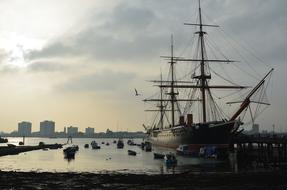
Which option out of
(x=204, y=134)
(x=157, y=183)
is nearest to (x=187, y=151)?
(x=204, y=134)

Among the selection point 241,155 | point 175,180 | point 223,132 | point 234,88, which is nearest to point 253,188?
point 175,180

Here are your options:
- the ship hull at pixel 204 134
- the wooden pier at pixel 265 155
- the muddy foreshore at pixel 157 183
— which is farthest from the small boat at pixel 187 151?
the muddy foreshore at pixel 157 183

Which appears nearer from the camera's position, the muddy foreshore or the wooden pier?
the muddy foreshore

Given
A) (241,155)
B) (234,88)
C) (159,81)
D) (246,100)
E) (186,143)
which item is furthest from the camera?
(159,81)

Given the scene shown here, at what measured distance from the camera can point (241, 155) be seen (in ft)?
213

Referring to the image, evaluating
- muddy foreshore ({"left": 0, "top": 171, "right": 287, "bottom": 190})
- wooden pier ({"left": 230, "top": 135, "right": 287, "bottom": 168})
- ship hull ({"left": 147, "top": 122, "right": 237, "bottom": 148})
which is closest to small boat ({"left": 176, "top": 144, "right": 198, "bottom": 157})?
ship hull ({"left": 147, "top": 122, "right": 237, "bottom": 148})

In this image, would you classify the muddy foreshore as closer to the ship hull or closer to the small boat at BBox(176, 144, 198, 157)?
the ship hull

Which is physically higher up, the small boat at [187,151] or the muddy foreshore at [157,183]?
the small boat at [187,151]

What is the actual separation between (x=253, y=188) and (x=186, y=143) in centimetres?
6693

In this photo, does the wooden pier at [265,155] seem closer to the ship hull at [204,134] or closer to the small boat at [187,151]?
the ship hull at [204,134]

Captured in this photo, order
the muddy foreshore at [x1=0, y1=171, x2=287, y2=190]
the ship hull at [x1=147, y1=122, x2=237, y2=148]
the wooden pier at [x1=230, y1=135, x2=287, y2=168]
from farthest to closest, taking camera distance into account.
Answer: the ship hull at [x1=147, y1=122, x2=237, y2=148] → the wooden pier at [x1=230, y1=135, x2=287, y2=168] → the muddy foreshore at [x1=0, y1=171, x2=287, y2=190]

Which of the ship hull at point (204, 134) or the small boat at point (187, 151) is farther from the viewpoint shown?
the small boat at point (187, 151)

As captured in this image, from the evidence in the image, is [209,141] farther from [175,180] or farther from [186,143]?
[175,180]

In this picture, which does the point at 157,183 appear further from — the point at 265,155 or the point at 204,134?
the point at 204,134
